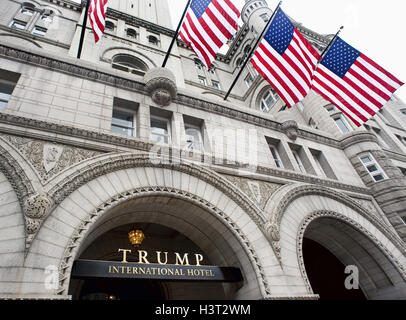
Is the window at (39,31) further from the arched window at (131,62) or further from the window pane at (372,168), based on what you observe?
the window pane at (372,168)

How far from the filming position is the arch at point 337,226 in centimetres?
888

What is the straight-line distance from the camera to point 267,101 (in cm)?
2464

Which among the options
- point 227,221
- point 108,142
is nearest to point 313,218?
point 227,221

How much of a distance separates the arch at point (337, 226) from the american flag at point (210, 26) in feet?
23.1

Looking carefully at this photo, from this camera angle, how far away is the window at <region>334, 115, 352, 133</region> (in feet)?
57.9

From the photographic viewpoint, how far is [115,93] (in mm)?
9609

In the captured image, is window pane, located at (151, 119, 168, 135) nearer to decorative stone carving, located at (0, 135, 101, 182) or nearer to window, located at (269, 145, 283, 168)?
decorative stone carving, located at (0, 135, 101, 182)

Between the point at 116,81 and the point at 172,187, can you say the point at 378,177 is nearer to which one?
the point at 172,187

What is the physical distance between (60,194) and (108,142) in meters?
2.25

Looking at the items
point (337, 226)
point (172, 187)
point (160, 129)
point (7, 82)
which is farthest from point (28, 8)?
point (337, 226)

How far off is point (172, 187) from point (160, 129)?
130 inches

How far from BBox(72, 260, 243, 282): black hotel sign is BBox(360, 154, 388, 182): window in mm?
10323

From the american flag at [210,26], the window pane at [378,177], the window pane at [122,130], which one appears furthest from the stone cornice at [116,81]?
the window pane at [378,177]
